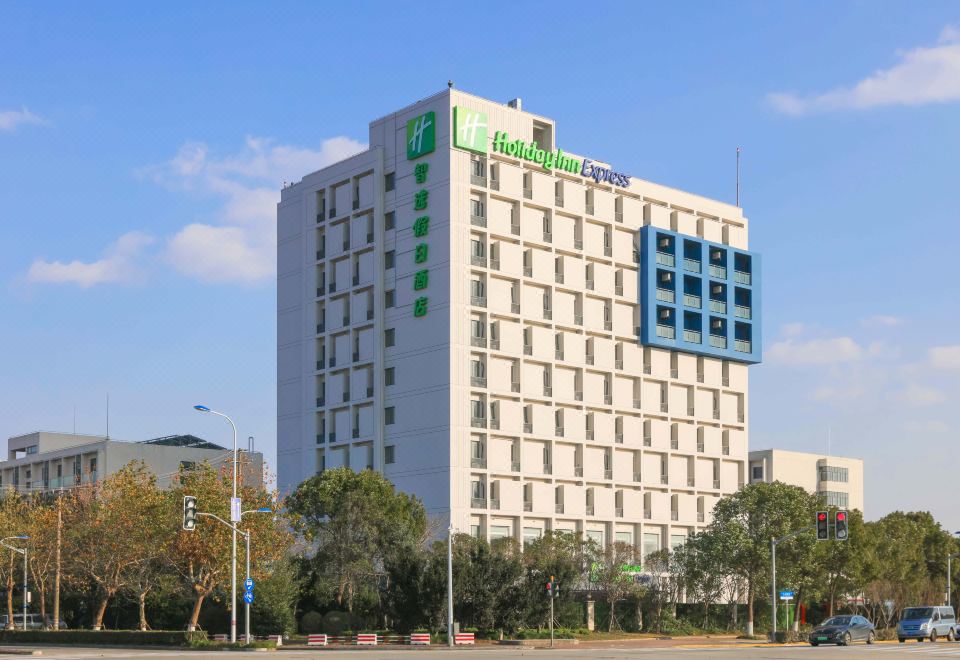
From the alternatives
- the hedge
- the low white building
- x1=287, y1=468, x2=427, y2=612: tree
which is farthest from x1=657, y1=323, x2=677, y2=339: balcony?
the hedge

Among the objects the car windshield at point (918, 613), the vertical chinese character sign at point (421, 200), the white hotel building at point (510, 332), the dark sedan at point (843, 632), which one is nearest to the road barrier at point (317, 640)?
the dark sedan at point (843, 632)

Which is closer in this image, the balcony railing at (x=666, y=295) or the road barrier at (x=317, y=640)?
the road barrier at (x=317, y=640)

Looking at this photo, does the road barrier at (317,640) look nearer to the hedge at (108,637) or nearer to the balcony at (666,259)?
the hedge at (108,637)

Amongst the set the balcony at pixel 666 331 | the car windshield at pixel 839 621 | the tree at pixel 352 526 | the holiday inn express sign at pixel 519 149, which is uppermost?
the holiday inn express sign at pixel 519 149

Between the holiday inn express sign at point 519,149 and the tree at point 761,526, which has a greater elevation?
the holiday inn express sign at point 519,149

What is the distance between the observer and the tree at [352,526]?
277 feet

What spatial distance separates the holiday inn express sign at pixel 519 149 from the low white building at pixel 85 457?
52913mm

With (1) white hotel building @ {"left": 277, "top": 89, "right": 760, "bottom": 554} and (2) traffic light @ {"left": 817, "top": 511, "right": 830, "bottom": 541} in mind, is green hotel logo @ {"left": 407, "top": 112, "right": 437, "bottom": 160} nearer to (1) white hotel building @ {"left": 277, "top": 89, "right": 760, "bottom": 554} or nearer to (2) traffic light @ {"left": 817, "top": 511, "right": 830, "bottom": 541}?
(1) white hotel building @ {"left": 277, "top": 89, "right": 760, "bottom": 554}

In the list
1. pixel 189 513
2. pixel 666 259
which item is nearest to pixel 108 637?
pixel 189 513

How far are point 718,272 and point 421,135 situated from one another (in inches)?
1388

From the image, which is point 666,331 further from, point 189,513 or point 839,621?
point 189,513

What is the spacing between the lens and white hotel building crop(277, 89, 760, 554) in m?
105

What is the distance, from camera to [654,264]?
11875 cm

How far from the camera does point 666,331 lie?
392 ft
